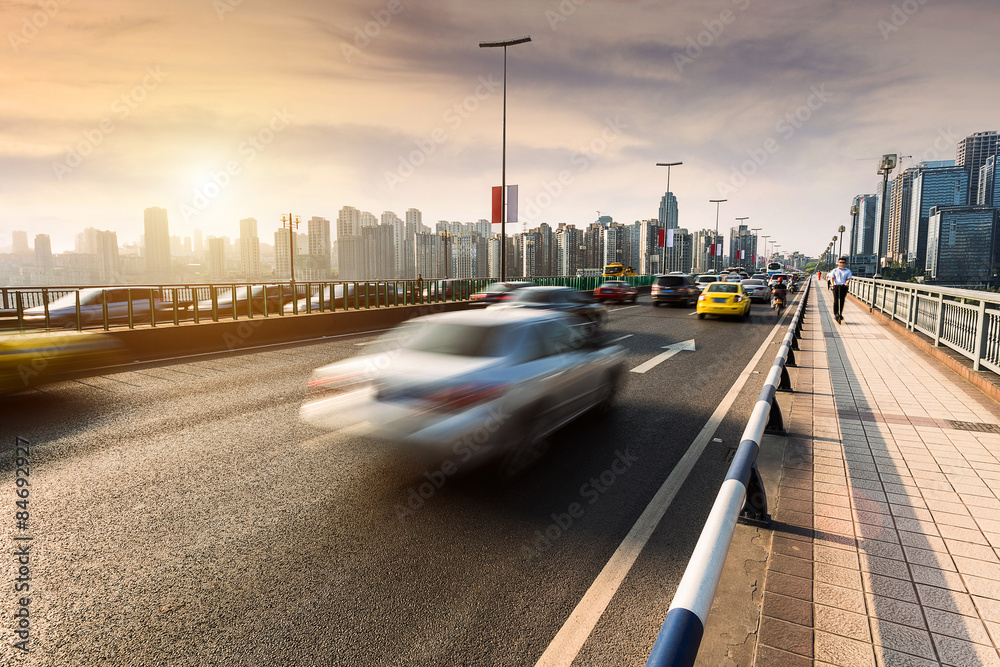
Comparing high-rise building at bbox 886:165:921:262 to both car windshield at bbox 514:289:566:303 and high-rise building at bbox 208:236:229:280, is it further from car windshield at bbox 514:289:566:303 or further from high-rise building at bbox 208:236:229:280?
high-rise building at bbox 208:236:229:280

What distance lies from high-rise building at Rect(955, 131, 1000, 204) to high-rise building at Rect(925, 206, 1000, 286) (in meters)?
22.6

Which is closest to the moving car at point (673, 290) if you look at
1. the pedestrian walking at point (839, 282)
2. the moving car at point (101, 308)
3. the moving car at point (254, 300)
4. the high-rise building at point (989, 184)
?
the pedestrian walking at point (839, 282)

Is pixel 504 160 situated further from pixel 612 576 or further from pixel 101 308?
pixel 612 576

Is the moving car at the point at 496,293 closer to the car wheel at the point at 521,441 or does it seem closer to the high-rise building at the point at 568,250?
the car wheel at the point at 521,441

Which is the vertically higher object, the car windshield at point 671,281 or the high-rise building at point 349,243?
the high-rise building at point 349,243

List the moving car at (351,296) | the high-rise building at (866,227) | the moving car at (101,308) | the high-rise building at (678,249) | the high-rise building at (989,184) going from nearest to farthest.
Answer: the moving car at (101,308) < the moving car at (351,296) < the high-rise building at (989,184) < the high-rise building at (678,249) < the high-rise building at (866,227)

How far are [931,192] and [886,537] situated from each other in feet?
334

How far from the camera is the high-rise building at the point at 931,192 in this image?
73231mm

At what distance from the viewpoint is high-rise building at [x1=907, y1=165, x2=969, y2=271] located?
240 feet

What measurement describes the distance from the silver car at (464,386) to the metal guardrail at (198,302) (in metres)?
8.40

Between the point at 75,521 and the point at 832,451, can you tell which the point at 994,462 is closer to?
the point at 832,451

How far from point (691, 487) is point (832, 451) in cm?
168

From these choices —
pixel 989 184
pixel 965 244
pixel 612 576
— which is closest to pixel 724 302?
pixel 612 576

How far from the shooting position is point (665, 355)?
11.0 m
